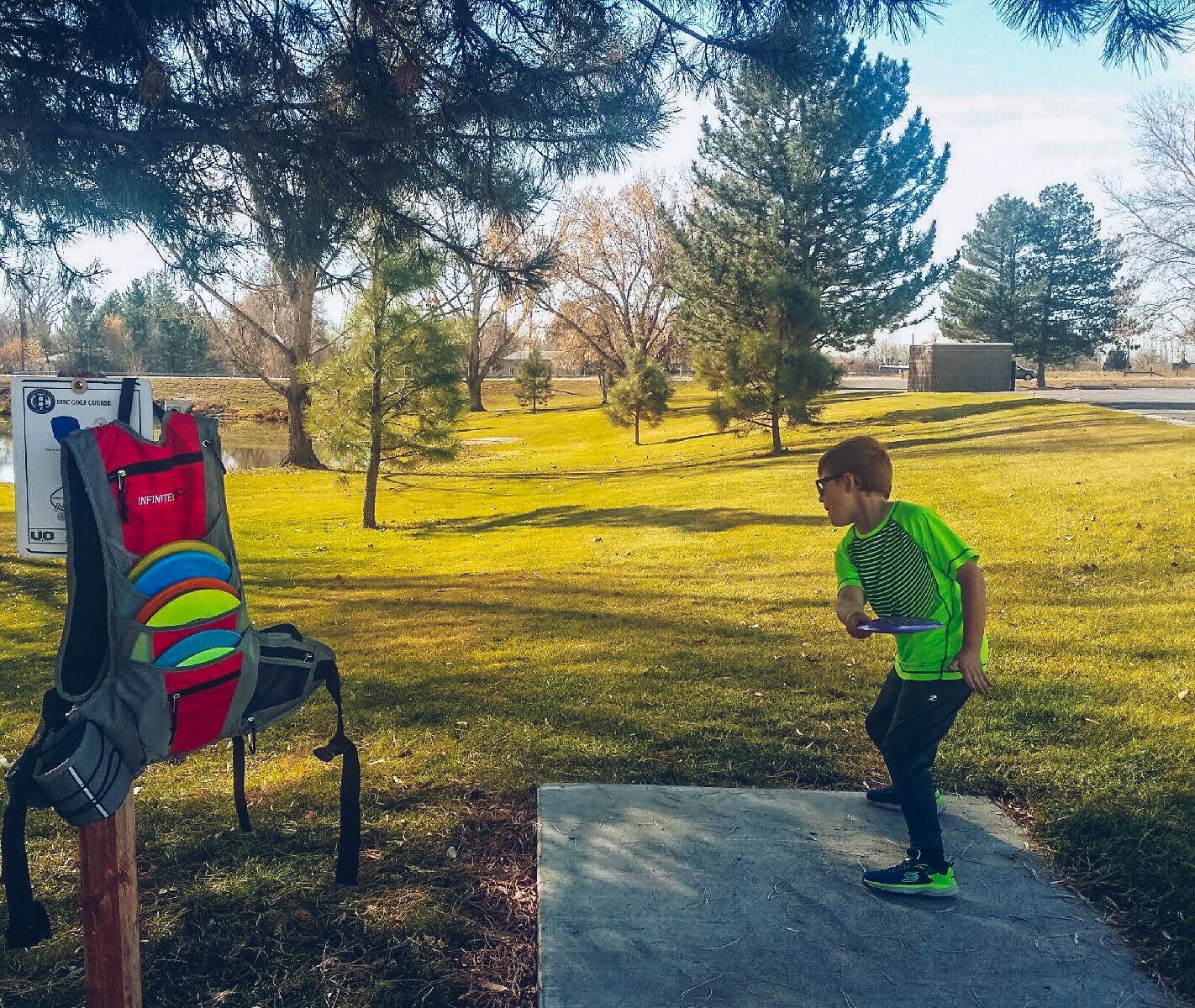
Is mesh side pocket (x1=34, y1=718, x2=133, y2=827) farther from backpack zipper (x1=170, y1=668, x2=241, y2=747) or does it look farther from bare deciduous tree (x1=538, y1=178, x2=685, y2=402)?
bare deciduous tree (x1=538, y1=178, x2=685, y2=402)

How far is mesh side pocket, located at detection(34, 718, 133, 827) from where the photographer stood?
6.62 feet

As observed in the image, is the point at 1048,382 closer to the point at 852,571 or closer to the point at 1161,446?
the point at 1161,446

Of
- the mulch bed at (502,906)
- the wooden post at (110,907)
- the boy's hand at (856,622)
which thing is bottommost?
the mulch bed at (502,906)

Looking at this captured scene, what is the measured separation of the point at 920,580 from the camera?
319 centimetres

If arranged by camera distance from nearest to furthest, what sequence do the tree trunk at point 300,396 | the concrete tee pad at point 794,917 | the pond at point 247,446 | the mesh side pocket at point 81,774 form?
the mesh side pocket at point 81,774 → the concrete tee pad at point 794,917 → the tree trunk at point 300,396 → the pond at point 247,446

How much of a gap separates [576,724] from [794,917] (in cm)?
213

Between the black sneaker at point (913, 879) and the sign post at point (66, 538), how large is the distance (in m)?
2.19

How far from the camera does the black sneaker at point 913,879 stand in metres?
Answer: 3.14

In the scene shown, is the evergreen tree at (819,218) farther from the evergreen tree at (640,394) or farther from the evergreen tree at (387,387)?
the evergreen tree at (387,387)

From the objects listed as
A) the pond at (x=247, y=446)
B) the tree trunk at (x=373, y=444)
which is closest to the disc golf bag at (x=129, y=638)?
the tree trunk at (x=373, y=444)

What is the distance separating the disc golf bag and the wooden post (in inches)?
4.3

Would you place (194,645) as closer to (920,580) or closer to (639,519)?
(920,580)

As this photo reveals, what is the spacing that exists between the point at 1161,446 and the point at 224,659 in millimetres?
17019

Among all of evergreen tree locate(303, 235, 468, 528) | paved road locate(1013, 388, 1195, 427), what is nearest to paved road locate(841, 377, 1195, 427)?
paved road locate(1013, 388, 1195, 427)
